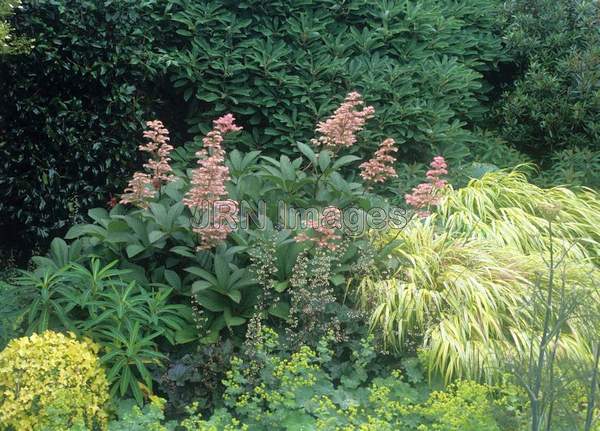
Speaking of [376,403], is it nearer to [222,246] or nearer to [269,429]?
[269,429]

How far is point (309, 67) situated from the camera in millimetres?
6496

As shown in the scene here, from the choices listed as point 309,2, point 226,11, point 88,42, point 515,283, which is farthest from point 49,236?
point 515,283

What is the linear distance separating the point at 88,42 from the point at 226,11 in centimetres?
133

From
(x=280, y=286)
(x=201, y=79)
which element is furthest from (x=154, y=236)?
(x=201, y=79)

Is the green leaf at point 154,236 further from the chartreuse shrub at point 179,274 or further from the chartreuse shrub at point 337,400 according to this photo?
the chartreuse shrub at point 337,400

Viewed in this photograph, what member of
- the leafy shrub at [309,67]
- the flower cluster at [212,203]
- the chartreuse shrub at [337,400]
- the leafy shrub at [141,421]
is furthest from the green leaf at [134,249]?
the leafy shrub at [309,67]

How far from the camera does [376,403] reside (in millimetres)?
4094

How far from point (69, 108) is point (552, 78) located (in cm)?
439

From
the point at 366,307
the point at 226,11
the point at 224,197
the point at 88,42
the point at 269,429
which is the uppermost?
the point at 226,11

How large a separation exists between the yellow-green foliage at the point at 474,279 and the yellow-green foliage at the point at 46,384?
172 centimetres

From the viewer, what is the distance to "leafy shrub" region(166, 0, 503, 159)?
6.41 m

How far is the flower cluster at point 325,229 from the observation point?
4582mm

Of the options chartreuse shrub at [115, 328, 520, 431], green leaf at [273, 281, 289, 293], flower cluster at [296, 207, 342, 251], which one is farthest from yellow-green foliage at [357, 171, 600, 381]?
green leaf at [273, 281, 289, 293]

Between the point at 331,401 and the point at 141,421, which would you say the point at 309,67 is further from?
the point at 141,421
